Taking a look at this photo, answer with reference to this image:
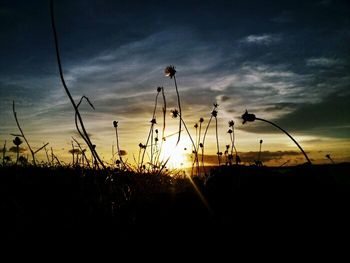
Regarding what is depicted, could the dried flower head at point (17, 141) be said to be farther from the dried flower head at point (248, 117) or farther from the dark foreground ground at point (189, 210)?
the dried flower head at point (248, 117)

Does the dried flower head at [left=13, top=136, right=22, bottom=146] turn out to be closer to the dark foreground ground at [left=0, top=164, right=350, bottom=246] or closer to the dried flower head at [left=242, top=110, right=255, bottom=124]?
the dark foreground ground at [left=0, top=164, right=350, bottom=246]

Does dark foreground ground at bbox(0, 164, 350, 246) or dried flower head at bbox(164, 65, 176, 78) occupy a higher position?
dried flower head at bbox(164, 65, 176, 78)

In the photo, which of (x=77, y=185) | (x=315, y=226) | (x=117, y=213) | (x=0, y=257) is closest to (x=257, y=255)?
(x=315, y=226)

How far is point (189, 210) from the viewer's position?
310 centimetres

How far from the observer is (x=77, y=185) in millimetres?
4012

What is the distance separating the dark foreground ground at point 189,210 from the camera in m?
2.44

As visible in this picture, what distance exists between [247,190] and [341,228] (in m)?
1.09

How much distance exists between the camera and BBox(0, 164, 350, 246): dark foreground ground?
2.44 metres

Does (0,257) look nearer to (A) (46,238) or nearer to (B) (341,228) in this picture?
(A) (46,238)

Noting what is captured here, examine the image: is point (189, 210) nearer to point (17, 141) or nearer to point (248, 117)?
point (248, 117)

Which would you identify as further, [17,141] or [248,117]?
[17,141]

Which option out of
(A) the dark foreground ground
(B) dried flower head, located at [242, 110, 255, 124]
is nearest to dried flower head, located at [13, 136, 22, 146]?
(A) the dark foreground ground

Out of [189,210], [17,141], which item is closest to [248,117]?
[189,210]

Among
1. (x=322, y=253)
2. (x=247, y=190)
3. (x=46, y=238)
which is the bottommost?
(x=322, y=253)
